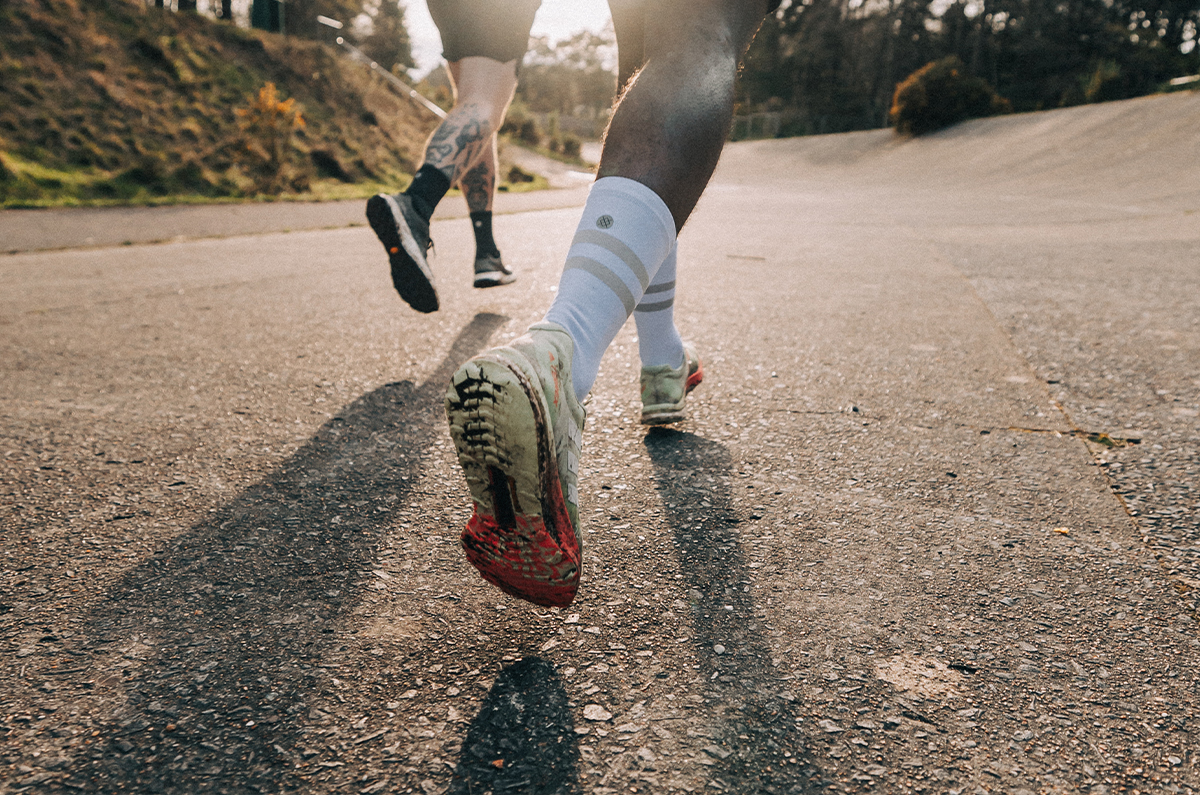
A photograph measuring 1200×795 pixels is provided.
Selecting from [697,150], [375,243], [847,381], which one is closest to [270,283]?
[375,243]

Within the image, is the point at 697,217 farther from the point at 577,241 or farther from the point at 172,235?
the point at 577,241

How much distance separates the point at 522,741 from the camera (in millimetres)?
826

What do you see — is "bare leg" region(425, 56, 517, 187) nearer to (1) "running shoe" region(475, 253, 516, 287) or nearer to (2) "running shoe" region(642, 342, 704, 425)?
(1) "running shoe" region(475, 253, 516, 287)

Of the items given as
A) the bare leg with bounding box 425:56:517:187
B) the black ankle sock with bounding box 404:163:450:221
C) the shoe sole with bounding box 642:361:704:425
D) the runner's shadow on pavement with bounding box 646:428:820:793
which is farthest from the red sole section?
the bare leg with bounding box 425:56:517:187

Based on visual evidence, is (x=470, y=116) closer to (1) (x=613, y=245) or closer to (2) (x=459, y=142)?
(2) (x=459, y=142)

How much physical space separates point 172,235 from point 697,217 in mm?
4627

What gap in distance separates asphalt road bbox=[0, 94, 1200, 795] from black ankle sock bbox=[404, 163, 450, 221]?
0.46m

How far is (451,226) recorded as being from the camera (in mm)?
6680

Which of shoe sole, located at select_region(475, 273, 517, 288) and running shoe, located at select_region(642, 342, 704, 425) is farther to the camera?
shoe sole, located at select_region(475, 273, 517, 288)

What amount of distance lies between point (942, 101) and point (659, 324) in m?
28.0

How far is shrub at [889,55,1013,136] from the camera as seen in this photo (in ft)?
84.2

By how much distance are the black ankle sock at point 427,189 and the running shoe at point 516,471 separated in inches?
54.6

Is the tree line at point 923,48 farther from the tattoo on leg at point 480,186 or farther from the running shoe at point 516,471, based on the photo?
the running shoe at point 516,471

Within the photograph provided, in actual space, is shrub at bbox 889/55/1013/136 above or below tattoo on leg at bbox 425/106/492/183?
above
